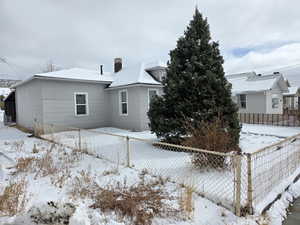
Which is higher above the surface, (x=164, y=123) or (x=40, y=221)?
(x=164, y=123)

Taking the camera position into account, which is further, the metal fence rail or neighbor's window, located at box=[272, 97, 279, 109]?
neighbor's window, located at box=[272, 97, 279, 109]

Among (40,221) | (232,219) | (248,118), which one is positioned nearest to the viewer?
(40,221)

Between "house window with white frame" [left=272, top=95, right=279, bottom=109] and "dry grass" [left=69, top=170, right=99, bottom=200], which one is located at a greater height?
"house window with white frame" [left=272, top=95, right=279, bottom=109]

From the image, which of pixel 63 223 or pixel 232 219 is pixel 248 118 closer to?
pixel 232 219

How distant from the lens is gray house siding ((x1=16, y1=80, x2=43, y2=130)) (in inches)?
429

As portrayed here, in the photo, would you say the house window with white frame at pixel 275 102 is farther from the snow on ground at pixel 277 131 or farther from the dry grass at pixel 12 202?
the dry grass at pixel 12 202

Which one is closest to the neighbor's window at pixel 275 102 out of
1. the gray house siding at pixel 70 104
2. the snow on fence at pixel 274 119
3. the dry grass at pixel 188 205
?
the snow on fence at pixel 274 119

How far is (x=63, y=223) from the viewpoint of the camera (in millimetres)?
2068

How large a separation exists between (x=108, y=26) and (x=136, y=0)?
3.18 meters

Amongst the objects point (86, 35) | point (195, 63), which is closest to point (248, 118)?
point (195, 63)

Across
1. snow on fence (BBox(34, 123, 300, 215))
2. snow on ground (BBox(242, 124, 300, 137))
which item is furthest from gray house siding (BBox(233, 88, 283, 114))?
snow on fence (BBox(34, 123, 300, 215))

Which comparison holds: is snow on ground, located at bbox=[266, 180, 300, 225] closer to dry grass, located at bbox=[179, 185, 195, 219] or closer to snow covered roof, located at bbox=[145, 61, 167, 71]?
dry grass, located at bbox=[179, 185, 195, 219]

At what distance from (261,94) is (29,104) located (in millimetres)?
19295

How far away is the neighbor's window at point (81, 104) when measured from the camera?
462 inches
